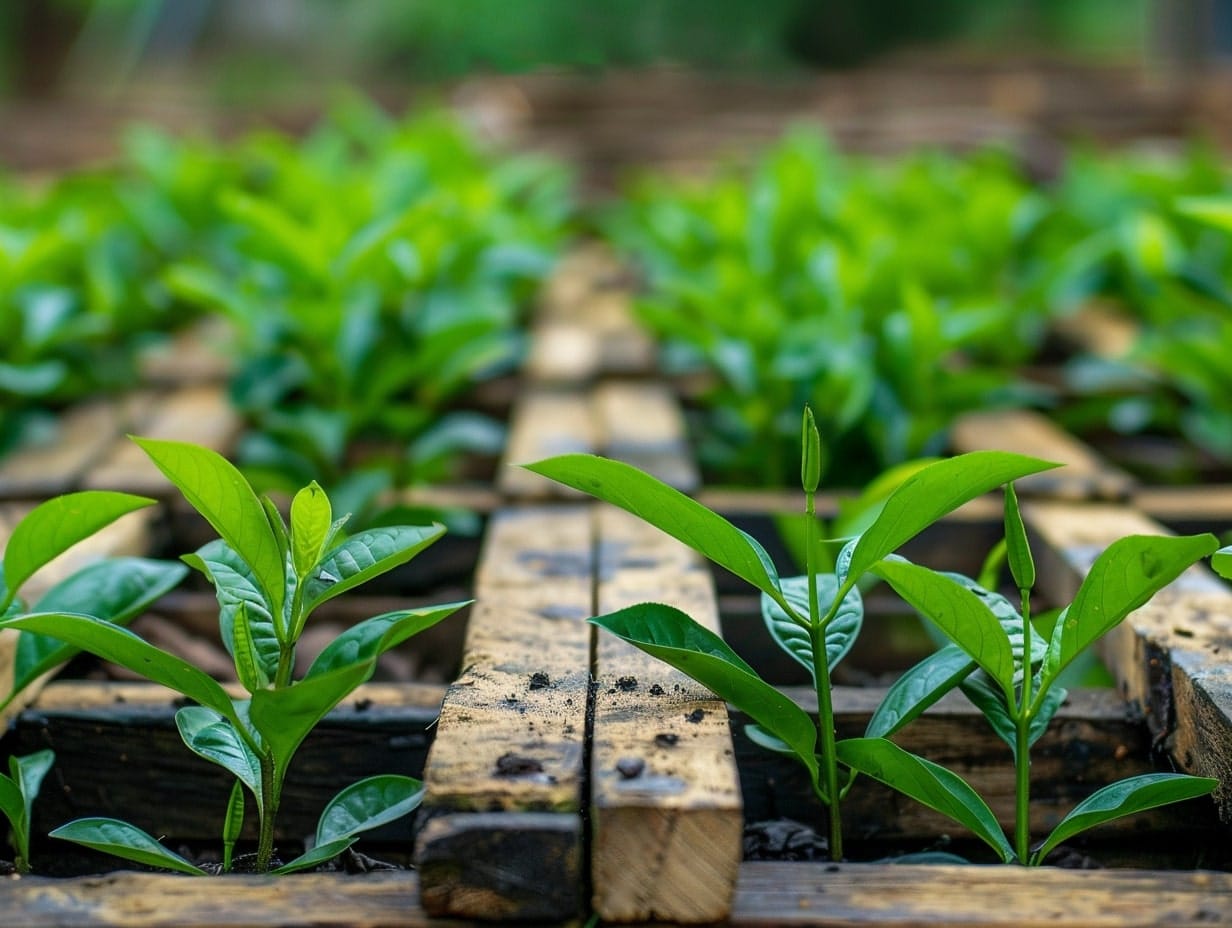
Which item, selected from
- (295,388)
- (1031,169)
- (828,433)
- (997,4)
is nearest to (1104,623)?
(828,433)

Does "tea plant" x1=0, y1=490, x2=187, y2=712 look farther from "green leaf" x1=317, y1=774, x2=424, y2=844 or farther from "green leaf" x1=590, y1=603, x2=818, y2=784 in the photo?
"green leaf" x1=590, y1=603, x2=818, y2=784

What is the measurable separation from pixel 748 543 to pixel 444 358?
Answer: 111cm

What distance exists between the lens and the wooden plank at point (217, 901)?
2.80 ft

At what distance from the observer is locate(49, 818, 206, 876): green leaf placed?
37.4 inches

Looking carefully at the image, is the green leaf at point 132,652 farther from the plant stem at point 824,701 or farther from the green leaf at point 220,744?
the plant stem at point 824,701

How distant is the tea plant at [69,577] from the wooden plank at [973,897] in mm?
555

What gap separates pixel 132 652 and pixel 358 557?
0.60 feet

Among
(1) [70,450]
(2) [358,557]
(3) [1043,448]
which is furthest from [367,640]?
(3) [1043,448]

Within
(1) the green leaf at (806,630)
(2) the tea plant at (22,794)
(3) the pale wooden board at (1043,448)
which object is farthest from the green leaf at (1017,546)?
(2) the tea plant at (22,794)

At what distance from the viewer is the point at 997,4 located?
526 inches

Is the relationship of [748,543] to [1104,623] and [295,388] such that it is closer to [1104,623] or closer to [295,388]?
[1104,623]

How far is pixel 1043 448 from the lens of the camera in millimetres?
1856

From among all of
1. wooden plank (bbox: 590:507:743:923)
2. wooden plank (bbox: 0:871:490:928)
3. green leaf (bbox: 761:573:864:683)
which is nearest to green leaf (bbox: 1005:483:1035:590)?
green leaf (bbox: 761:573:864:683)

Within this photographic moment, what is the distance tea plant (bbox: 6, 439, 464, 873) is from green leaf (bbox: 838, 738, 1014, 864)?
348 millimetres
